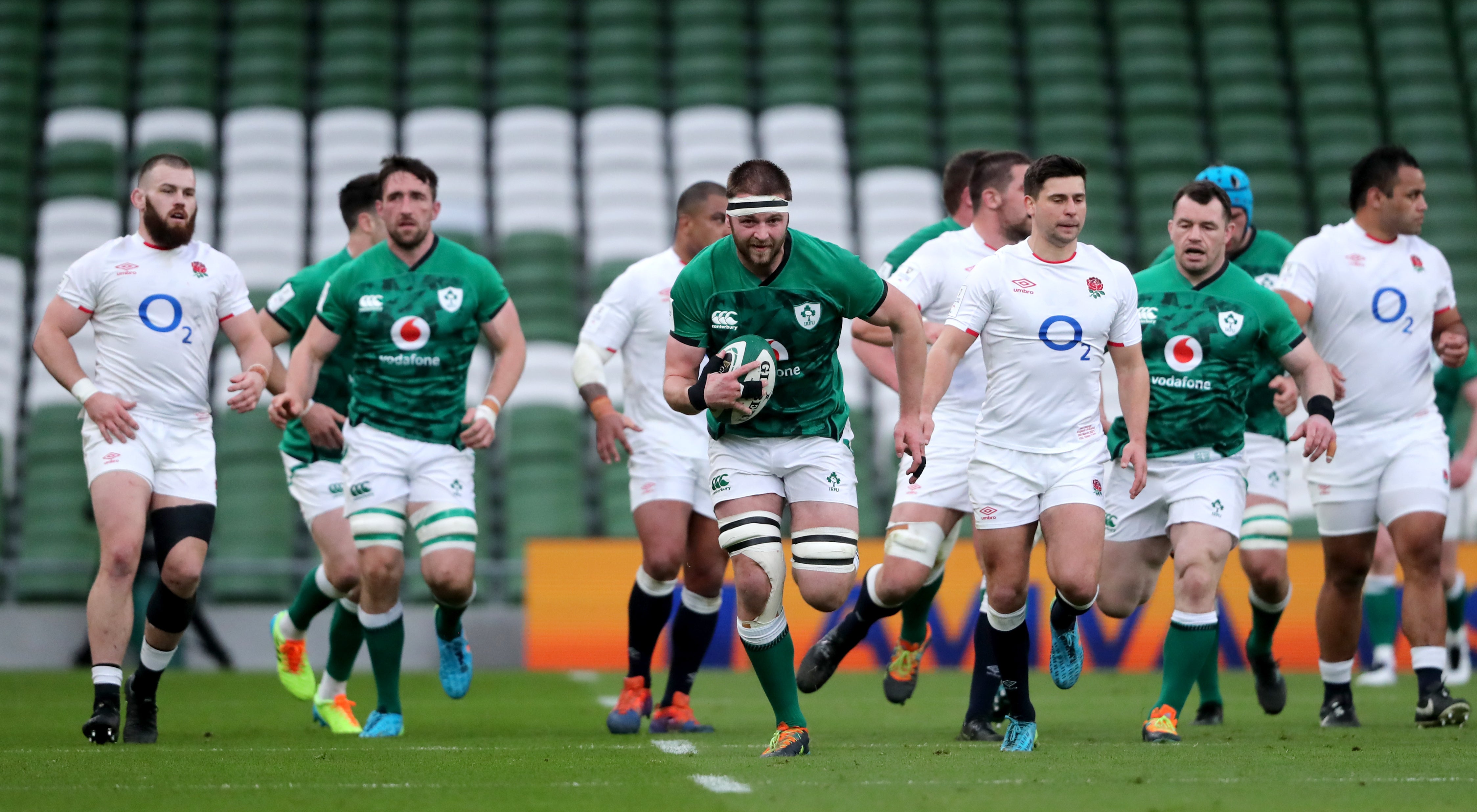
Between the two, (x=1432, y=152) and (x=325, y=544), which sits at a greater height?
(x=1432, y=152)

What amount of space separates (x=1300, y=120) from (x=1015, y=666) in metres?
15.0

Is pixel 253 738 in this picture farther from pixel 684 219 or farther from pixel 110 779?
pixel 684 219

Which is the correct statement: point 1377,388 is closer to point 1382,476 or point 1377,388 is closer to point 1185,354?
point 1382,476

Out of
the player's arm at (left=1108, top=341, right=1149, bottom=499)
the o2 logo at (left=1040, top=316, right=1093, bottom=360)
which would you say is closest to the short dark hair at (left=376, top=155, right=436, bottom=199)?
the o2 logo at (left=1040, top=316, right=1093, bottom=360)

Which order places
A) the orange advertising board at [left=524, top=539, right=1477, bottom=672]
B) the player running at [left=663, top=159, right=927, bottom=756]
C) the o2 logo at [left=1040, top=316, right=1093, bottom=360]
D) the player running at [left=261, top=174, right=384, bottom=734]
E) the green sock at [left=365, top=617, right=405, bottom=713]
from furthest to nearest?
the orange advertising board at [left=524, top=539, right=1477, bottom=672] < the player running at [left=261, top=174, right=384, bottom=734] < the green sock at [left=365, top=617, right=405, bottom=713] < the o2 logo at [left=1040, top=316, right=1093, bottom=360] < the player running at [left=663, top=159, right=927, bottom=756]

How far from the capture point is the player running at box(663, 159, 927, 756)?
625 centimetres

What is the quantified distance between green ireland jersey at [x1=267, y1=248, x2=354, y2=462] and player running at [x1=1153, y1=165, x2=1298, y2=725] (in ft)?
14.2

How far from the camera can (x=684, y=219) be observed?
8.35m

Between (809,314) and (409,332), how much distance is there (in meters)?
2.39

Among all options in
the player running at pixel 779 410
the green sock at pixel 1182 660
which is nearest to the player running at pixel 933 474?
the green sock at pixel 1182 660

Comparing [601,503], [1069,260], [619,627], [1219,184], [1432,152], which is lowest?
[619,627]

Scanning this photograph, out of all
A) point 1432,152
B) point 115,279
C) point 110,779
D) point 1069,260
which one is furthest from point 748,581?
point 1432,152

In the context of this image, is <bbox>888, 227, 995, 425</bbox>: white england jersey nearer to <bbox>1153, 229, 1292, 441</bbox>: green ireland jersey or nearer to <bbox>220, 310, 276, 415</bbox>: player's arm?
<bbox>1153, 229, 1292, 441</bbox>: green ireland jersey

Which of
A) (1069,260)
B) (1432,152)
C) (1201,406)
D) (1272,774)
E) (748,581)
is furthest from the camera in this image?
(1432,152)
